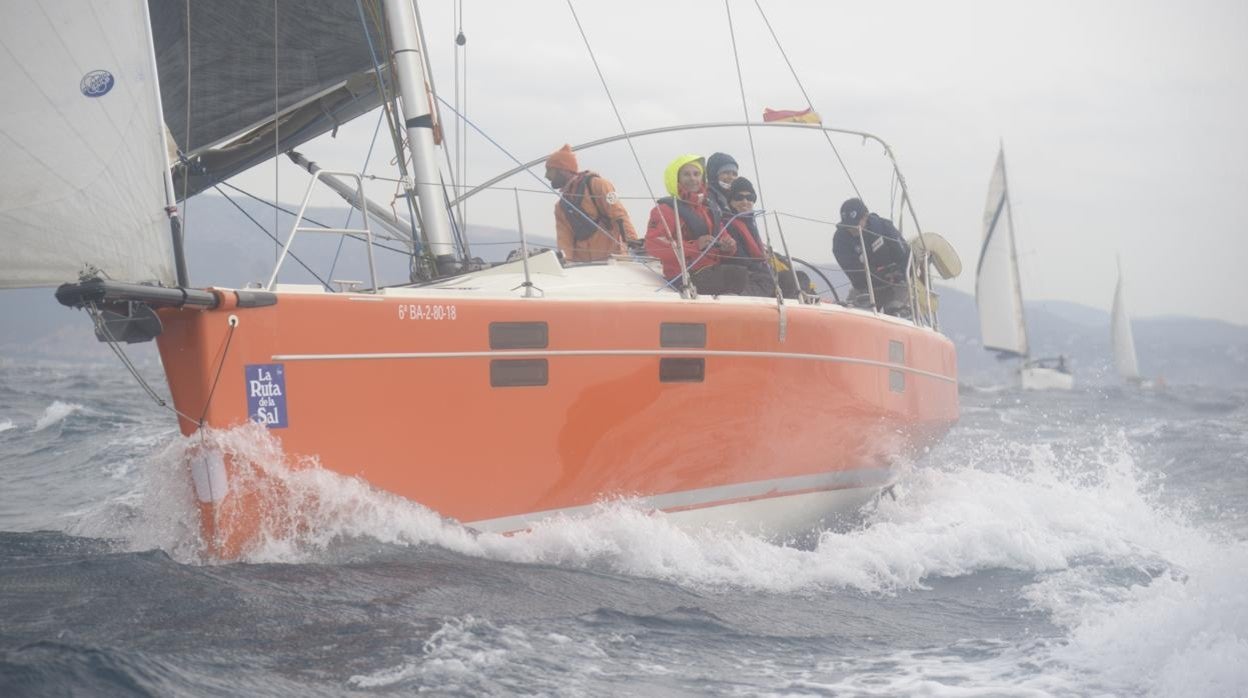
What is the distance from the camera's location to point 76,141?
4812 millimetres

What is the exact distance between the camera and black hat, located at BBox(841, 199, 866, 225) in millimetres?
8961

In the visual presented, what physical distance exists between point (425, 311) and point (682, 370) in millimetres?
1546

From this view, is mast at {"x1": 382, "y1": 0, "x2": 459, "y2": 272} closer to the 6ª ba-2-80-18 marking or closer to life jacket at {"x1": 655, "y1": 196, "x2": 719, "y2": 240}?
the 6ª ba-2-80-18 marking

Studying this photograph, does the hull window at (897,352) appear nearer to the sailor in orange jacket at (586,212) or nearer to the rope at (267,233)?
the sailor in orange jacket at (586,212)

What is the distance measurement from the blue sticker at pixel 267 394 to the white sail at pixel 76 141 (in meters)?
0.57

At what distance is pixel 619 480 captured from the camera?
245 inches

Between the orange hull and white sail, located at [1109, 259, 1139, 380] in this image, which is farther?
white sail, located at [1109, 259, 1139, 380]

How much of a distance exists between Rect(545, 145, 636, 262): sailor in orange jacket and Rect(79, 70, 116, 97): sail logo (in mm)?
3571

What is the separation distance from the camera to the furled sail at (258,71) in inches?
290

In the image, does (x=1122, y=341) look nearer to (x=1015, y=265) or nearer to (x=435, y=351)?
(x=1015, y=265)

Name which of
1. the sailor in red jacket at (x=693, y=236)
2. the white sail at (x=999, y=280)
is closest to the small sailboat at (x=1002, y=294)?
the white sail at (x=999, y=280)

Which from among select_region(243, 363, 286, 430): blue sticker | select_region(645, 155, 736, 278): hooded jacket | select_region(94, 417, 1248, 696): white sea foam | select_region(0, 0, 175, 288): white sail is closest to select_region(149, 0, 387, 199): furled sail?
select_region(645, 155, 736, 278): hooded jacket

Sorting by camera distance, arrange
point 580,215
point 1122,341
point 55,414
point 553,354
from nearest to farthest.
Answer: point 553,354 < point 580,215 < point 55,414 < point 1122,341

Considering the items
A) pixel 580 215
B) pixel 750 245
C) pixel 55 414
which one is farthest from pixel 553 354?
pixel 55 414
